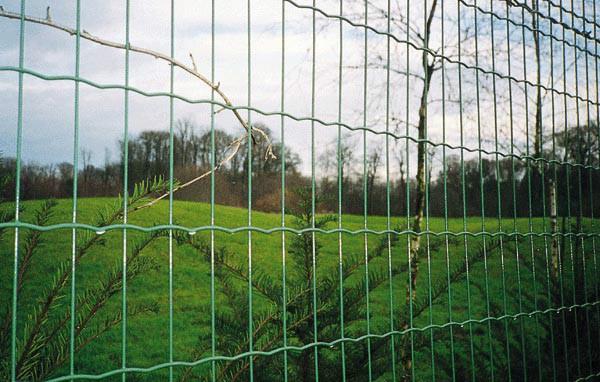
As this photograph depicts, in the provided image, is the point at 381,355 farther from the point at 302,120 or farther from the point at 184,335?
the point at 184,335

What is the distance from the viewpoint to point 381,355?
2.06 metres

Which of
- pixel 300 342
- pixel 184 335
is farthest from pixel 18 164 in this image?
pixel 184 335

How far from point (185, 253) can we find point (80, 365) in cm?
489

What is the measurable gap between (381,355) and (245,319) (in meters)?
0.53

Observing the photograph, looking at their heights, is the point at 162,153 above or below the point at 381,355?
above

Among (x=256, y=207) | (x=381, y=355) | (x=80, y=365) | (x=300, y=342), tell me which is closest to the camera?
(x=300, y=342)

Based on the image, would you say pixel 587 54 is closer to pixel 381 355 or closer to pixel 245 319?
pixel 381 355

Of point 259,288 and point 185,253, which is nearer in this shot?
point 259,288

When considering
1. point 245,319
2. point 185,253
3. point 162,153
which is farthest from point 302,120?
point 185,253

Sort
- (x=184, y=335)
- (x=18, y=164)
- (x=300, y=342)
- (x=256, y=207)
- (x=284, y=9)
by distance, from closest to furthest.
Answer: (x=18, y=164) < (x=284, y=9) < (x=300, y=342) < (x=256, y=207) < (x=184, y=335)

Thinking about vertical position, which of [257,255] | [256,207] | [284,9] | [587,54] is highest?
[587,54]

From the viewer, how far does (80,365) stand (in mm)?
6527

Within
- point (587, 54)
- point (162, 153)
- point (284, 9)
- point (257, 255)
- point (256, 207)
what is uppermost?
point (587, 54)

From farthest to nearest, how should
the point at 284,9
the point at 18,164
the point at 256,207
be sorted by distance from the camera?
the point at 256,207 → the point at 284,9 → the point at 18,164
